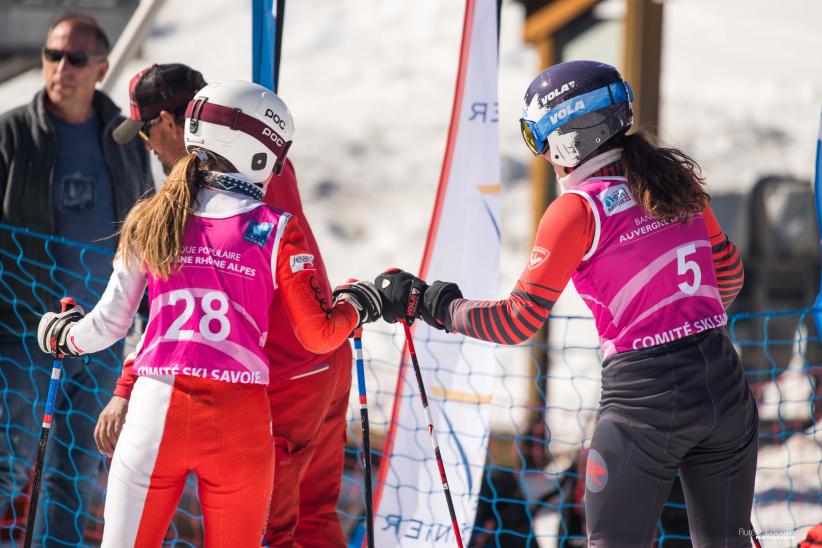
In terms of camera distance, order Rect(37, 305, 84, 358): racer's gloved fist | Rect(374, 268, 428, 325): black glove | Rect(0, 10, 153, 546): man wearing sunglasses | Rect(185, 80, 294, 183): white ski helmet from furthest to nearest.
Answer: Rect(0, 10, 153, 546): man wearing sunglasses < Rect(374, 268, 428, 325): black glove < Rect(37, 305, 84, 358): racer's gloved fist < Rect(185, 80, 294, 183): white ski helmet

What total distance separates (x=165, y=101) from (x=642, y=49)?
3.95 meters

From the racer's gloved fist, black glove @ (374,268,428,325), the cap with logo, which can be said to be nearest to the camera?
the racer's gloved fist

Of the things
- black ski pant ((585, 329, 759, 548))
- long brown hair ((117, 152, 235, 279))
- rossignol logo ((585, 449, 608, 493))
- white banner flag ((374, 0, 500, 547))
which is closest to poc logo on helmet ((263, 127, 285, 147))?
long brown hair ((117, 152, 235, 279))

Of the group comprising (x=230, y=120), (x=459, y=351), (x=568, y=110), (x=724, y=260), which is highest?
(x=568, y=110)

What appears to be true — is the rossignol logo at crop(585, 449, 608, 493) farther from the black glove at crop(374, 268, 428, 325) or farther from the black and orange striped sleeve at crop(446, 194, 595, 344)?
the black glove at crop(374, 268, 428, 325)

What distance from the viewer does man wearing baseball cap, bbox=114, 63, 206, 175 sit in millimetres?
3301

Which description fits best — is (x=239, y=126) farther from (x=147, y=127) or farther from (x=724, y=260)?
(x=724, y=260)

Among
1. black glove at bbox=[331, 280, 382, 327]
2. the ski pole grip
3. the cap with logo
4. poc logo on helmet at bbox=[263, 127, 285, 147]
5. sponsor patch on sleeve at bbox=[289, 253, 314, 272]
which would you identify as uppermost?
the cap with logo

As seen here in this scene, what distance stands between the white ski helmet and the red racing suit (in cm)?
30

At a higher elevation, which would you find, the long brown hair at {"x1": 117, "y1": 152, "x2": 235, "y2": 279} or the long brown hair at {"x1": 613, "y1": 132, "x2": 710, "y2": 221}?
the long brown hair at {"x1": 613, "y1": 132, "x2": 710, "y2": 221}

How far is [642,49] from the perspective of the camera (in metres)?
6.41

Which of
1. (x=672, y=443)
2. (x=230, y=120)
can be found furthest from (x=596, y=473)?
(x=230, y=120)

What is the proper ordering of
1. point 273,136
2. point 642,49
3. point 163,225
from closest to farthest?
point 163,225
point 273,136
point 642,49

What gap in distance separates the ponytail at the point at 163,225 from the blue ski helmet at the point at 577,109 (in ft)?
3.31
